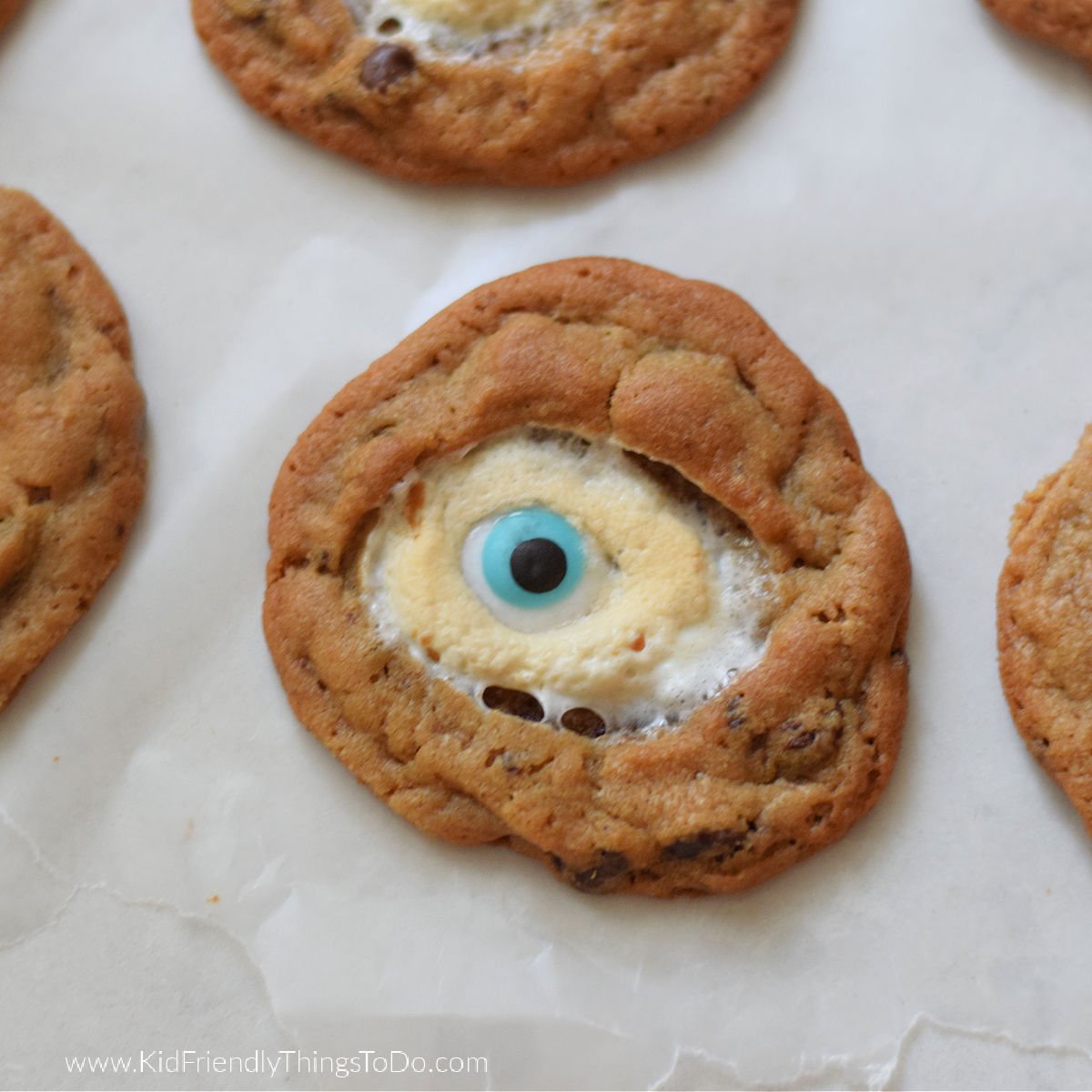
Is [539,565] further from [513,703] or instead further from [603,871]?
[603,871]

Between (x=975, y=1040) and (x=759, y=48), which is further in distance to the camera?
(x=759, y=48)

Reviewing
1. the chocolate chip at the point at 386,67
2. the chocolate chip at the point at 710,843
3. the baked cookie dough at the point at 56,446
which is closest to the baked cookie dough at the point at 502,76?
the chocolate chip at the point at 386,67

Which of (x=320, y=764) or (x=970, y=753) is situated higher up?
(x=970, y=753)

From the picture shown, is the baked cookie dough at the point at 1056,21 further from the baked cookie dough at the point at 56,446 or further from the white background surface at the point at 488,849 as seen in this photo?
the baked cookie dough at the point at 56,446

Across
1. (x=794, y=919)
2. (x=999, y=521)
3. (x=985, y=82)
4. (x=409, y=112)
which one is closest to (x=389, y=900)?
(x=794, y=919)

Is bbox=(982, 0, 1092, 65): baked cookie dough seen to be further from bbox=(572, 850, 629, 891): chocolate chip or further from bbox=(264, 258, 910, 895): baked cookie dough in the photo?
bbox=(572, 850, 629, 891): chocolate chip

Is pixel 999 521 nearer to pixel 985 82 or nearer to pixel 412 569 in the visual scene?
pixel 985 82

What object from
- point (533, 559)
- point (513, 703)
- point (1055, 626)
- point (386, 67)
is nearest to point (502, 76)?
point (386, 67)
